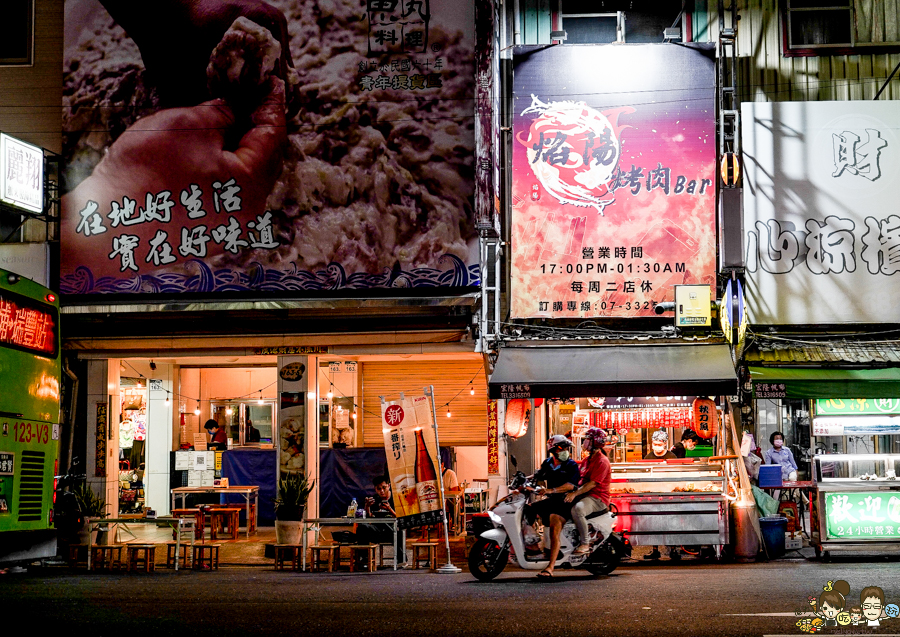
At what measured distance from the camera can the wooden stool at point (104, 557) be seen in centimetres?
1599

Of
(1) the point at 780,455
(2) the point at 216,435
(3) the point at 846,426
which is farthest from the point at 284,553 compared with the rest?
(3) the point at 846,426

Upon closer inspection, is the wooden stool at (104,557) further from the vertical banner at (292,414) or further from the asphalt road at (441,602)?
the vertical banner at (292,414)

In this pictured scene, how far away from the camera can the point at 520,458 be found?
18.6m

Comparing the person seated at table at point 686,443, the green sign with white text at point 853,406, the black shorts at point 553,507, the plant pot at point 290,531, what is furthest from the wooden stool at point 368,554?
the green sign with white text at point 853,406

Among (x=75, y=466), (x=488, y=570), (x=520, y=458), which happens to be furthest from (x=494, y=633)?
(x=75, y=466)

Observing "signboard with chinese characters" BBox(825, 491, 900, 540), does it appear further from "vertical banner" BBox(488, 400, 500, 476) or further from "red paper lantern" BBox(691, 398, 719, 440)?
"vertical banner" BBox(488, 400, 500, 476)

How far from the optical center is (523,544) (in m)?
13.5

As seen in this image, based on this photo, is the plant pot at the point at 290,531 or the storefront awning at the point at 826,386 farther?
the storefront awning at the point at 826,386

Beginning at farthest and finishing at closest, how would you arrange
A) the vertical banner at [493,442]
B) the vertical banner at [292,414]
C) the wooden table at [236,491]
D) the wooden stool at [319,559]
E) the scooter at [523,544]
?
the wooden table at [236,491] < the vertical banner at [292,414] < the vertical banner at [493,442] < the wooden stool at [319,559] < the scooter at [523,544]

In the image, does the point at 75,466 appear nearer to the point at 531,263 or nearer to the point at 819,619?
the point at 531,263

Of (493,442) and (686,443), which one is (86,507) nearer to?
(493,442)

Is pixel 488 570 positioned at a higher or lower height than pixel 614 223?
lower

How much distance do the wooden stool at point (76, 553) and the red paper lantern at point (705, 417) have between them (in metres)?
10.8

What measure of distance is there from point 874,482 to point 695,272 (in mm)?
5177
